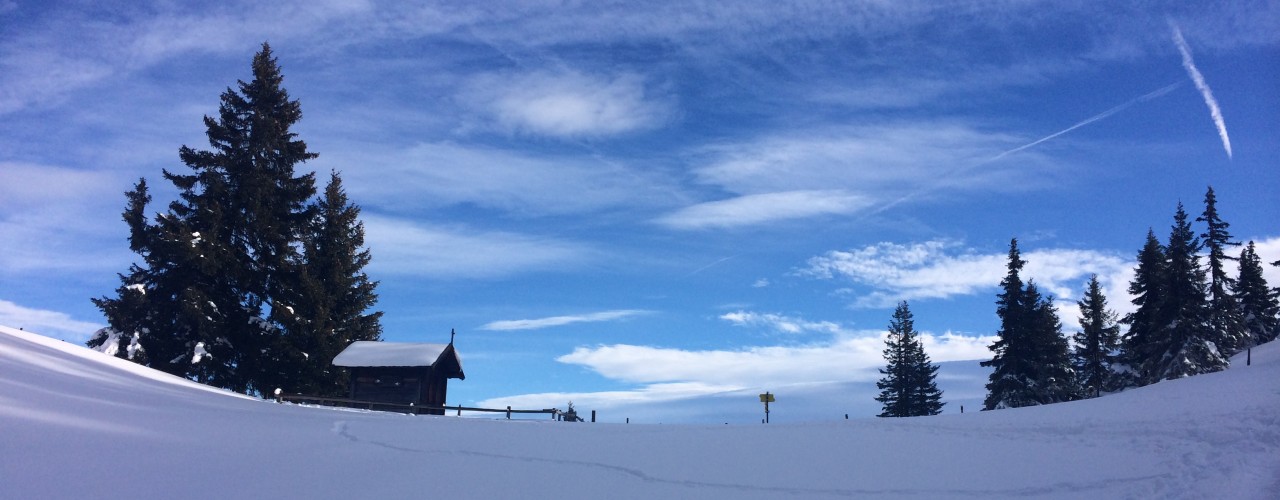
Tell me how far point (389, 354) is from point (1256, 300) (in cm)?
6762

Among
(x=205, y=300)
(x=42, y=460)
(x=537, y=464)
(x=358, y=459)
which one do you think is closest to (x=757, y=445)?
(x=537, y=464)

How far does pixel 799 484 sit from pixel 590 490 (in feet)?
16.0

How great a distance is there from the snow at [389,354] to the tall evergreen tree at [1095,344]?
46.6 meters

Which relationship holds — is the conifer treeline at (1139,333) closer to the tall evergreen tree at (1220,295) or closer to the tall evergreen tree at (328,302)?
the tall evergreen tree at (1220,295)

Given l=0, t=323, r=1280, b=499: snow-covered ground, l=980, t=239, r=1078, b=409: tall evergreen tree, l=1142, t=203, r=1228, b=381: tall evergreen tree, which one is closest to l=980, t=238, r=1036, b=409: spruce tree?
l=980, t=239, r=1078, b=409: tall evergreen tree

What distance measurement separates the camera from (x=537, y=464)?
19641mm

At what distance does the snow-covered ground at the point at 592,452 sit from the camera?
46.8 feet

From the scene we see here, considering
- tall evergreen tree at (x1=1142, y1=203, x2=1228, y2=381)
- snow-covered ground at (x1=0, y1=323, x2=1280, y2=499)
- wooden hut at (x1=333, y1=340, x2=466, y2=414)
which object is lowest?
snow-covered ground at (x1=0, y1=323, x2=1280, y2=499)

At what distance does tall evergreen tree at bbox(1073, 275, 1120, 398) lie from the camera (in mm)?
Answer: 58688

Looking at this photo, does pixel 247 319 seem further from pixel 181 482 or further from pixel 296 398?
pixel 181 482

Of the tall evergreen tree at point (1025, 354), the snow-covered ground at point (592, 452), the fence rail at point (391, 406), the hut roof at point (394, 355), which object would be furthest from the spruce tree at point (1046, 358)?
the hut roof at point (394, 355)

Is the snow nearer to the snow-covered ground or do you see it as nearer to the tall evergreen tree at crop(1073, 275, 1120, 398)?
the snow-covered ground

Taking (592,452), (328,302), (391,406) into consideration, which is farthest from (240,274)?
(592,452)

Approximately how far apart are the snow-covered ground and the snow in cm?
1472
